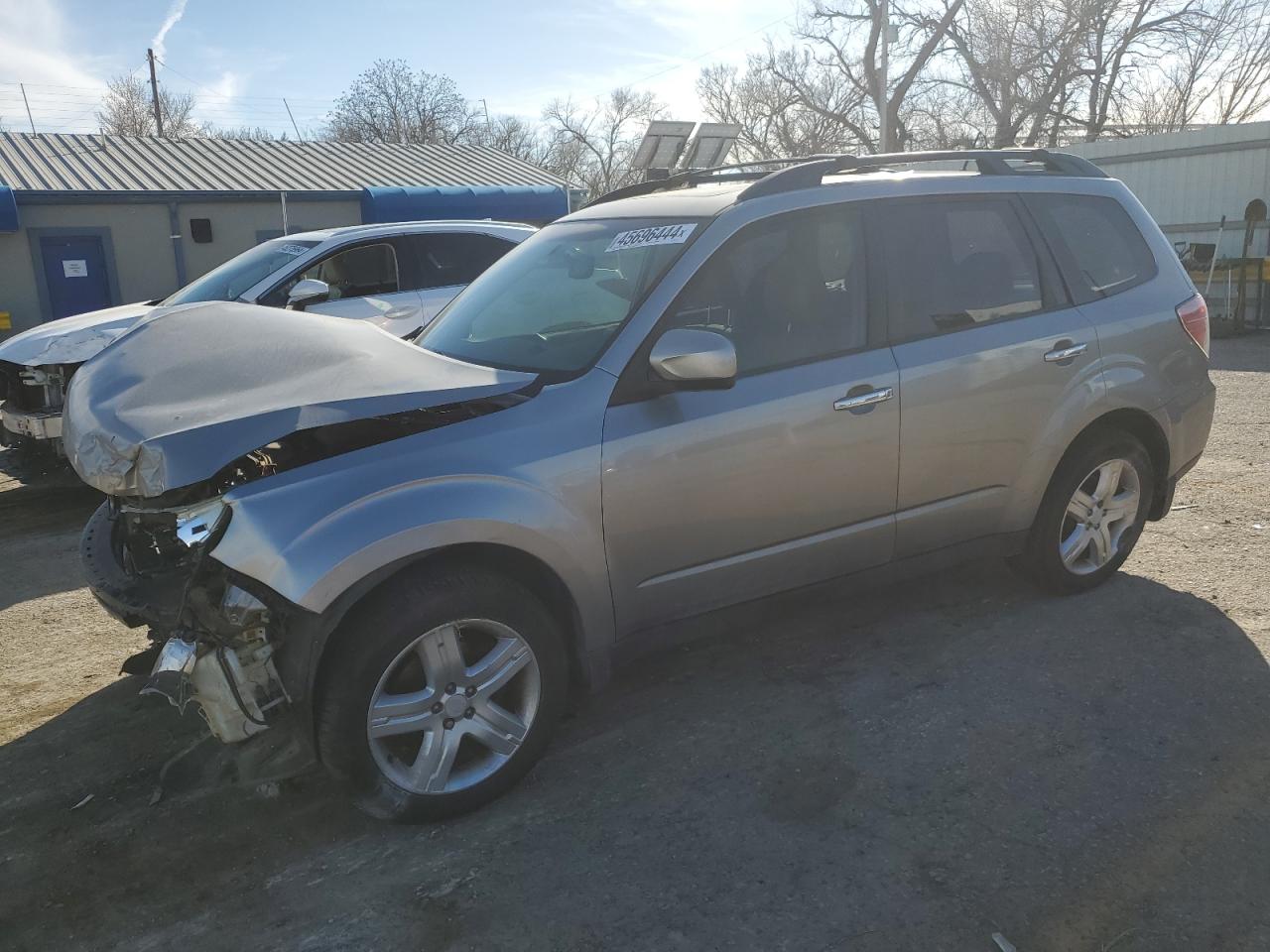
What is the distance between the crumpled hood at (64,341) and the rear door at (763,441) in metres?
4.61

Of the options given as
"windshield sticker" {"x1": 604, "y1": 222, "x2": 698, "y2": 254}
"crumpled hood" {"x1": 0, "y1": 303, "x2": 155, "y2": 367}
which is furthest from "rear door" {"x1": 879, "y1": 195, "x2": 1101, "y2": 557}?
"crumpled hood" {"x1": 0, "y1": 303, "x2": 155, "y2": 367}

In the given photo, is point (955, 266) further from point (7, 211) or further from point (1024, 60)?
point (1024, 60)

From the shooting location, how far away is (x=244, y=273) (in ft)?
26.4

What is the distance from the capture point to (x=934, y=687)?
3846 millimetres

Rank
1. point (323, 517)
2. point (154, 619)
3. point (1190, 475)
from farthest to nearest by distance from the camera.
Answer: point (1190, 475) < point (154, 619) < point (323, 517)

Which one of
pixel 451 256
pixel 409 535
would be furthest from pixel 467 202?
pixel 409 535

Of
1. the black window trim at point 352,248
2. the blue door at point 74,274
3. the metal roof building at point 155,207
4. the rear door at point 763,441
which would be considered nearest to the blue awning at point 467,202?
the metal roof building at point 155,207

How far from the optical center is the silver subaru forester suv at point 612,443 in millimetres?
2844

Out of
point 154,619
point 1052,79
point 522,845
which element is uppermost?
point 1052,79


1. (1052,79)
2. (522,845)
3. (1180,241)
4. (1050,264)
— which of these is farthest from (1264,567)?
(1052,79)

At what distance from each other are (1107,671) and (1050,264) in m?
1.76

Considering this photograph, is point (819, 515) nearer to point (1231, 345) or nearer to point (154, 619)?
point (154, 619)

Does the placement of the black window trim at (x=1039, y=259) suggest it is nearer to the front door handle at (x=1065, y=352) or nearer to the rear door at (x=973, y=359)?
the rear door at (x=973, y=359)

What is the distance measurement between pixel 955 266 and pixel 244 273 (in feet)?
19.8
